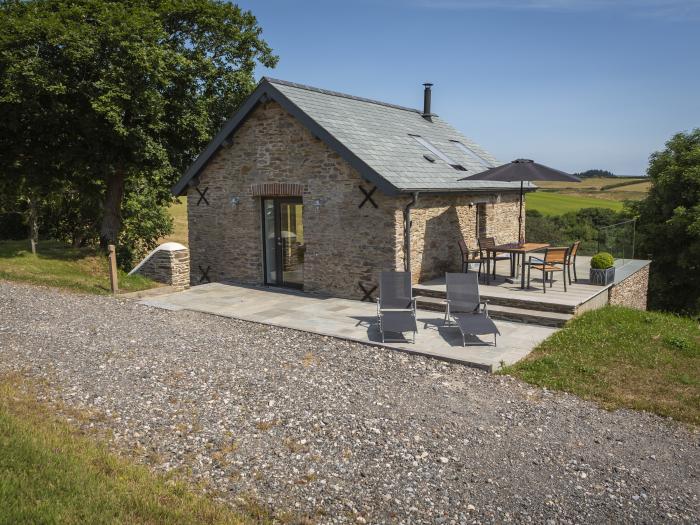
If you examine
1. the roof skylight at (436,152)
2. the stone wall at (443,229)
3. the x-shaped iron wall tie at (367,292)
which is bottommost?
the x-shaped iron wall tie at (367,292)

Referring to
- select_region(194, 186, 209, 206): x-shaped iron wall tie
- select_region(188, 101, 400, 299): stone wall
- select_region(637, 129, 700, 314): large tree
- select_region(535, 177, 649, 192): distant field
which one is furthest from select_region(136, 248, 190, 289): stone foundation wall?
select_region(535, 177, 649, 192): distant field

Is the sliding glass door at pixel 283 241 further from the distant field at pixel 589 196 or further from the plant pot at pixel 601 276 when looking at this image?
the distant field at pixel 589 196

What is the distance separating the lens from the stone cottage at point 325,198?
40.8 ft

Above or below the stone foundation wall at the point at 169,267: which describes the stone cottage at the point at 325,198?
above

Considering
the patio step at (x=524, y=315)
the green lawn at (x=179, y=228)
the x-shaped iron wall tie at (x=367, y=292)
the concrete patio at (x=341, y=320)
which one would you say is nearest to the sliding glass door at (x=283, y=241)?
the concrete patio at (x=341, y=320)

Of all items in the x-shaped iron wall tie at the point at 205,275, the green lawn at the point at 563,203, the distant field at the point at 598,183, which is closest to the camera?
the x-shaped iron wall tie at the point at 205,275

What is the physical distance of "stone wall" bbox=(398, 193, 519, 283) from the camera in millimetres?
12914

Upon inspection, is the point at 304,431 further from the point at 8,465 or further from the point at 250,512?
the point at 8,465

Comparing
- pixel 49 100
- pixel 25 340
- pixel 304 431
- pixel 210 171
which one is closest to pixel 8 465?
pixel 304 431

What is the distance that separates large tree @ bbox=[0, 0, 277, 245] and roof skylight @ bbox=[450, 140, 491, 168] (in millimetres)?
8873

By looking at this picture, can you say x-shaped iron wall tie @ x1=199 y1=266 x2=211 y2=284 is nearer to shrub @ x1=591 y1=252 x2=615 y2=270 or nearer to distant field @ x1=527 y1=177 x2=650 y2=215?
shrub @ x1=591 y1=252 x2=615 y2=270

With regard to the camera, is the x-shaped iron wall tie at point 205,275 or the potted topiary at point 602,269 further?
the x-shaped iron wall tie at point 205,275

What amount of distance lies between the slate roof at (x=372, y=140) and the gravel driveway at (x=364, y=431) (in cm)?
466

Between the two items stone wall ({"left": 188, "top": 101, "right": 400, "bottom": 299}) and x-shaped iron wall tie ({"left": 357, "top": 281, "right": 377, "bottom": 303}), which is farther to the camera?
x-shaped iron wall tie ({"left": 357, "top": 281, "right": 377, "bottom": 303})
